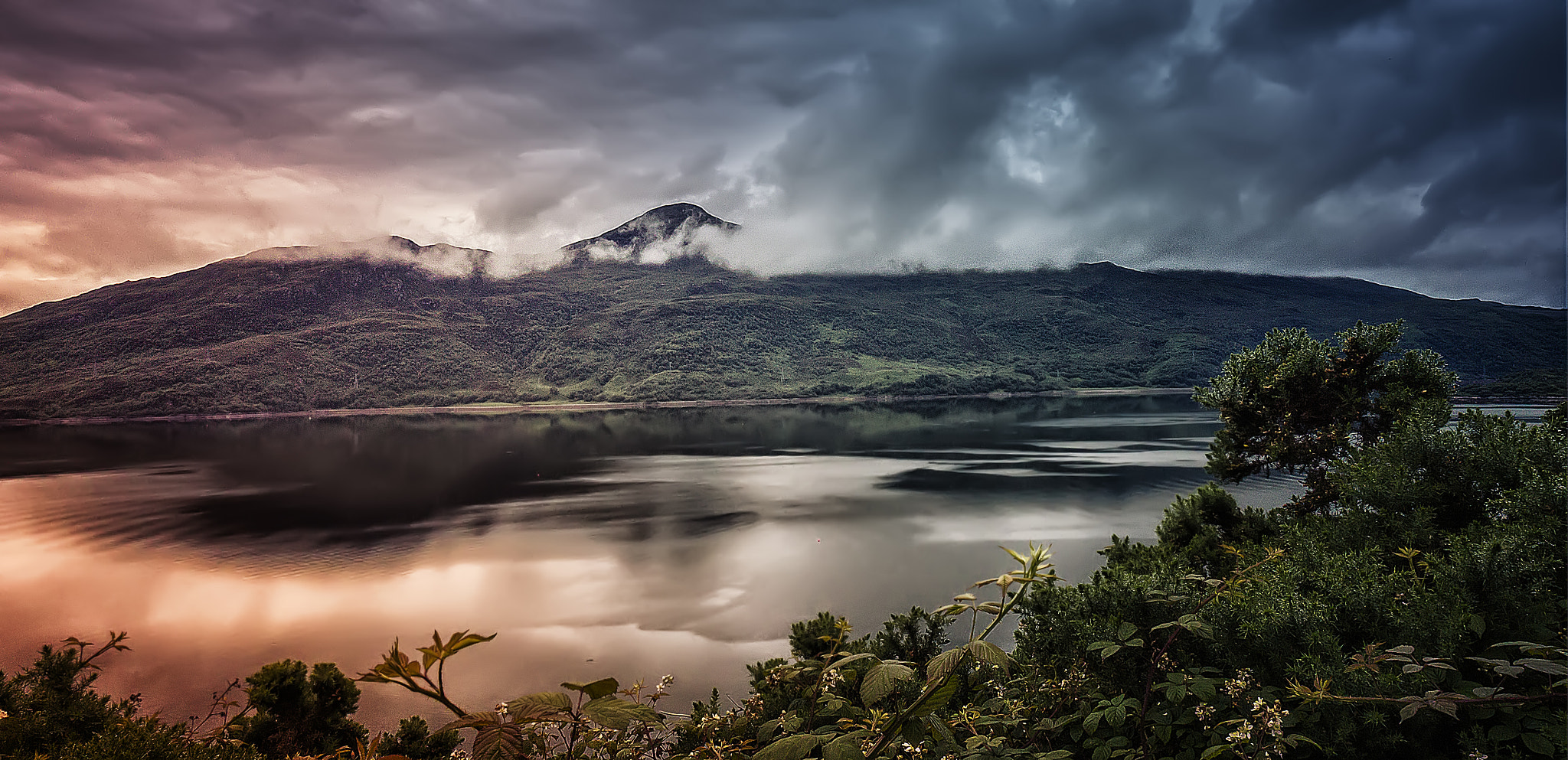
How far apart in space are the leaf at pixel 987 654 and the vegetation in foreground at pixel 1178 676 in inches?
0.4

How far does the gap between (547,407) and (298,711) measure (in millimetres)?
147138

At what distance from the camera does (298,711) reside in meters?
4.59

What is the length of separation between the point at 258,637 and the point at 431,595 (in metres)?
3.84

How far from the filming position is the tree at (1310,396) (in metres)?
12.1

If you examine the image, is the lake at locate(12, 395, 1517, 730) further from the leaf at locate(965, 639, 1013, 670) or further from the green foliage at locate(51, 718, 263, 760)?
the leaf at locate(965, 639, 1013, 670)

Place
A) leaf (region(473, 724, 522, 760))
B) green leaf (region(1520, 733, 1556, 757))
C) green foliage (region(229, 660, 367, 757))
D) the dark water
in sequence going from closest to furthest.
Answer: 1. leaf (region(473, 724, 522, 760))
2. green leaf (region(1520, 733, 1556, 757))
3. green foliage (region(229, 660, 367, 757))
4. the dark water

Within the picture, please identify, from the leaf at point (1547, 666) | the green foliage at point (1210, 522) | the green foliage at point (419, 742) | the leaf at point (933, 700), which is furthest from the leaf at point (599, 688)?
the green foliage at point (1210, 522)

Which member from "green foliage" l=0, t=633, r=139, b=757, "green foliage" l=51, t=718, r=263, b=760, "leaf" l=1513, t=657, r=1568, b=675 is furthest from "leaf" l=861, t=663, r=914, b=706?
"green foliage" l=0, t=633, r=139, b=757

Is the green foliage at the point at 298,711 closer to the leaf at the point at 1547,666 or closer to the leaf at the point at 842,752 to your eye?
the leaf at the point at 842,752

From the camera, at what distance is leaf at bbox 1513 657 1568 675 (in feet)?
5.18

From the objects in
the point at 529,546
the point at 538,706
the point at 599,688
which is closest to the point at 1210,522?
the point at 599,688

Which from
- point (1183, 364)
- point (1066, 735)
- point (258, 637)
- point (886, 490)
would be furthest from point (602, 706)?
point (1183, 364)

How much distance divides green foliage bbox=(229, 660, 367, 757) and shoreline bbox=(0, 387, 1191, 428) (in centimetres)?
13073

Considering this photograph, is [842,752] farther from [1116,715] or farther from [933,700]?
[1116,715]
